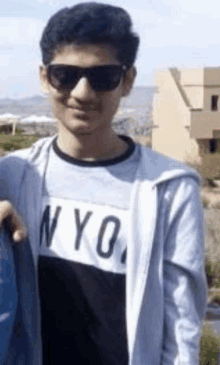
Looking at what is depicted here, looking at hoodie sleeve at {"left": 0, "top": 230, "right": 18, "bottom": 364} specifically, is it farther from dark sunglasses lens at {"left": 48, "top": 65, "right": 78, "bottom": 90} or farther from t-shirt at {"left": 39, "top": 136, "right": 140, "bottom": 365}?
dark sunglasses lens at {"left": 48, "top": 65, "right": 78, "bottom": 90}

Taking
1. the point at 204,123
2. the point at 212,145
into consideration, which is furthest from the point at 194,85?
the point at 212,145

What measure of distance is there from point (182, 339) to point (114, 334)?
198 millimetres

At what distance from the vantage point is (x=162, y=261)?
1812mm

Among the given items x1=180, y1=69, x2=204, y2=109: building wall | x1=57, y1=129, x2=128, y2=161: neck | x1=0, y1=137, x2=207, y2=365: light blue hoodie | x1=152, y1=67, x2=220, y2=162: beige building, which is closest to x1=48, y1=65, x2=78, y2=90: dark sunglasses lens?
x1=57, y1=129, x2=128, y2=161: neck

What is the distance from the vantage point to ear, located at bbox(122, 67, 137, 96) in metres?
1.87

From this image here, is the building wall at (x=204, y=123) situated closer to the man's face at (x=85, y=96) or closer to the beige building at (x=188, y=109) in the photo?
the beige building at (x=188, y=109)

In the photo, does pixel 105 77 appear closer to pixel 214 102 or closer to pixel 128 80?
pixel 128 80

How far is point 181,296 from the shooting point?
1.81 metres

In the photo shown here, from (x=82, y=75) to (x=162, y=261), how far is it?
1.88 ft

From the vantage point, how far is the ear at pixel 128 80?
1866mm

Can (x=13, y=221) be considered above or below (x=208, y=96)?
above

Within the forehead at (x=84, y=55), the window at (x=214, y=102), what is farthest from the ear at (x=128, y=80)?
the window at (x=214, y=102)

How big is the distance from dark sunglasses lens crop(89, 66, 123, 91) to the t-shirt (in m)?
0.22

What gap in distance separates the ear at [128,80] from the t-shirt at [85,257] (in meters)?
0.18
